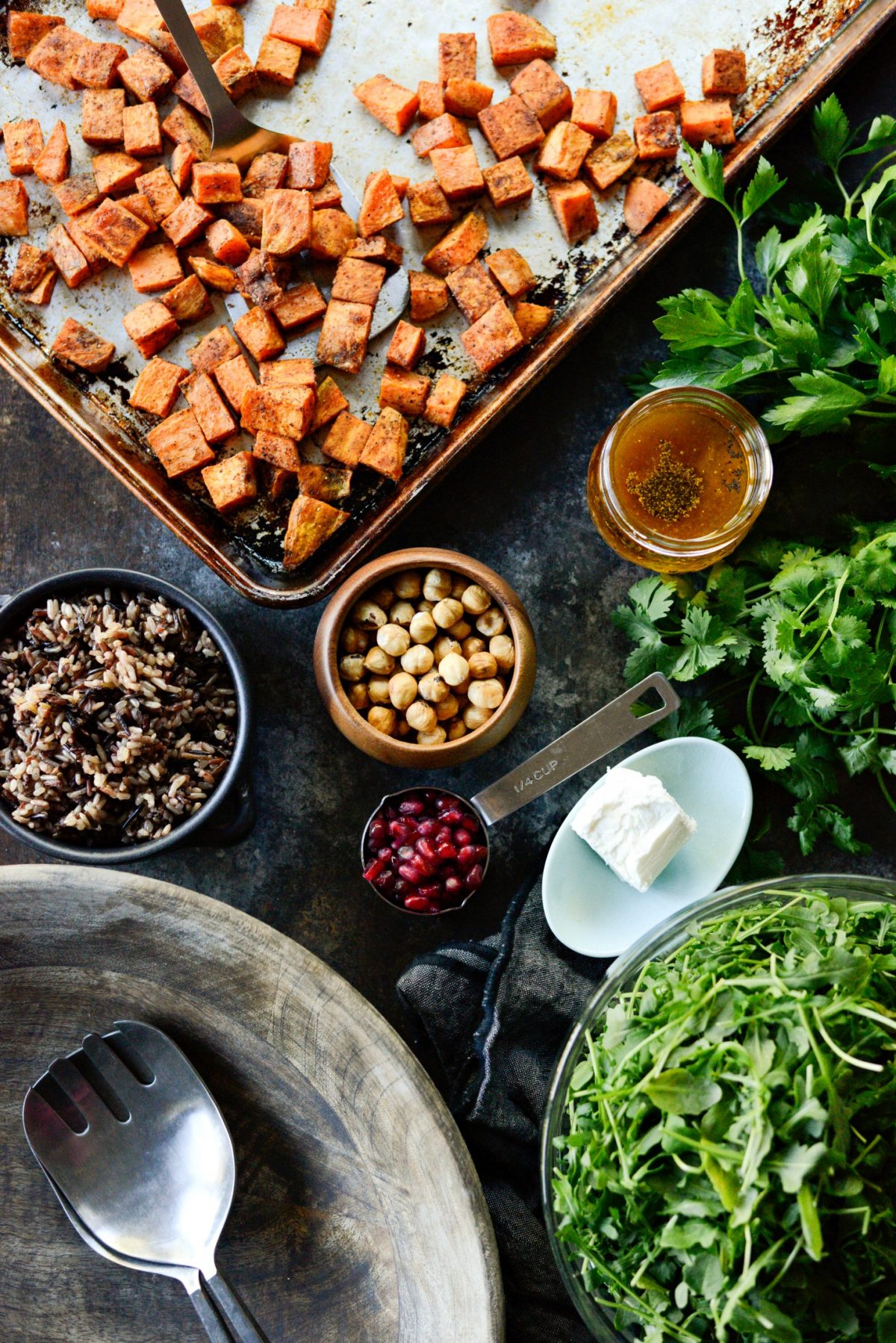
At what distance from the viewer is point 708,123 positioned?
73.0 inches

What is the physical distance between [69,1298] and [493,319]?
1.81m

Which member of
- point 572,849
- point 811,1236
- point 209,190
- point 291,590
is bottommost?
point 572,849

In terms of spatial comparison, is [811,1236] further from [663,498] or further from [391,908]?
[663,498]

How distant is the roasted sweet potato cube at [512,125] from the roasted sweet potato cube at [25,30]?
817 millimetres

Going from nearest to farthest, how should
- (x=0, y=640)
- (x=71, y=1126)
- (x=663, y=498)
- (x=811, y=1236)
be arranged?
1. (x=811, y=1236)
2. (x=71, y=1126)
3. (x=0, y=640)
4. (x=663, y=498)

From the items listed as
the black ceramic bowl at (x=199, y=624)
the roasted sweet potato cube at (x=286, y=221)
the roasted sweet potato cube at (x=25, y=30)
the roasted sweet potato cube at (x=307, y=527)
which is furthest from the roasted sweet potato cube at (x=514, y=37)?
the black ceramic bowl at (x=199, y=624)

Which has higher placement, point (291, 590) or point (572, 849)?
point (291, 590)

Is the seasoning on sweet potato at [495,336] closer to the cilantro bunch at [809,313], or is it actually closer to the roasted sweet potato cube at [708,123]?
the cilantro bunch at [809,313]

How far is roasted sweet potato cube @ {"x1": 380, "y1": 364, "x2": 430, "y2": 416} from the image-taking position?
1857 millimetres

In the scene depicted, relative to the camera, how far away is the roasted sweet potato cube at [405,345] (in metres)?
1.85

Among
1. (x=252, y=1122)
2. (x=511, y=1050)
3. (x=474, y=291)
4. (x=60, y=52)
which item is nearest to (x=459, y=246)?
(x=474, y=291)

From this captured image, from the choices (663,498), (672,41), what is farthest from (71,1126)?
(672,41)

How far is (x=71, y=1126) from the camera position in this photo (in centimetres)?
165

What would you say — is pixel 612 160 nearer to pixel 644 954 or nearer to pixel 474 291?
pixel 474 291
